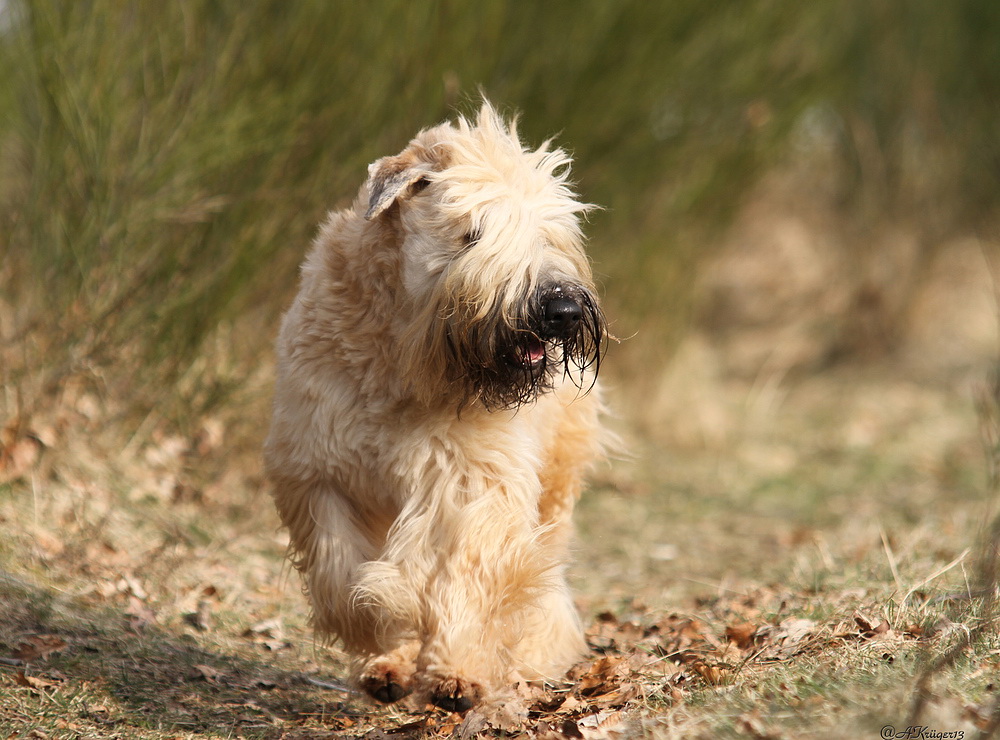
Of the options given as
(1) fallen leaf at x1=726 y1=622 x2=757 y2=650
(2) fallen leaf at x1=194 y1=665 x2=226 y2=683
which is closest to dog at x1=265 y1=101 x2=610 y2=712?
(2) fallen leaf at x1=194 y1=665 x2=226 y2=683

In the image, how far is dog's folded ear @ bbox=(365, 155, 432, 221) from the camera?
148 inches

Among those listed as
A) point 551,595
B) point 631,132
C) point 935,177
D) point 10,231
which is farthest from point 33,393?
point 935,177

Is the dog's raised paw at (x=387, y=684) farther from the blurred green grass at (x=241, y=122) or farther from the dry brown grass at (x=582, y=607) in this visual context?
the blurred green grass at (x=241, y=122)

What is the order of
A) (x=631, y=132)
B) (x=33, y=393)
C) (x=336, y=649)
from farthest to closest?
(x=631, y=132)
(x=33, y=393)
(x=336, y=649)

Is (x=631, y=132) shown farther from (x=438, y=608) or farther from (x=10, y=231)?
(x=438, y=608)

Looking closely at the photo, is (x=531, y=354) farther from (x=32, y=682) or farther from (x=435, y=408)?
(x=32, y=682)

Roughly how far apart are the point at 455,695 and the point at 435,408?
3.13 feet

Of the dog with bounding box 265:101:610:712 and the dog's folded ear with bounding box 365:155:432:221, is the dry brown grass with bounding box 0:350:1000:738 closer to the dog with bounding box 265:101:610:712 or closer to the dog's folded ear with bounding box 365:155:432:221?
the dog with bounding box 265:101:610:712

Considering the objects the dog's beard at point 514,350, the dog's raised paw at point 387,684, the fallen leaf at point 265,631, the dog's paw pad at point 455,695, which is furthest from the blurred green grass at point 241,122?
the dog's paw pad at point 455,695

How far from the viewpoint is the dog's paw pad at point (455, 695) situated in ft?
11.5

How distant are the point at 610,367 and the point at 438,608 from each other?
6.79 meters

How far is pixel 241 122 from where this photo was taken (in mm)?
5586

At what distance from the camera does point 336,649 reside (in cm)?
485

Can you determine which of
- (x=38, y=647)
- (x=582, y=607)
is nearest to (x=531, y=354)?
(x=38, y=647)
